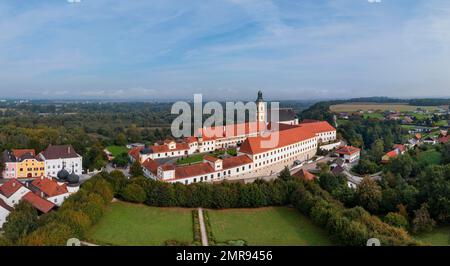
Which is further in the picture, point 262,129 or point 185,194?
point 262,129

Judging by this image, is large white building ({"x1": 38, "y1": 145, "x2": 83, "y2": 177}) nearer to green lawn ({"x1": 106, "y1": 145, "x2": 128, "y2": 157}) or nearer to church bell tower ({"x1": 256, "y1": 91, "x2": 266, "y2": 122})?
green lawn ({"x1": 106, "y1": 145, "x2": 128, "y2": 157})

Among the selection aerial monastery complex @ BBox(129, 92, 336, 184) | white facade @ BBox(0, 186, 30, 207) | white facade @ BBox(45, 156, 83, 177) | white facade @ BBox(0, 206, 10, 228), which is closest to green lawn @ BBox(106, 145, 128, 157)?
aerial monastery complex @ BBox(129, 92, 336, 184)

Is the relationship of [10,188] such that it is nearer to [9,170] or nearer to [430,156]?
[9,170]

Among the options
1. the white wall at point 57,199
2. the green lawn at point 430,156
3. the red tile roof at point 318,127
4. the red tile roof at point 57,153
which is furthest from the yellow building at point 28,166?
the green lawn at point 430,156

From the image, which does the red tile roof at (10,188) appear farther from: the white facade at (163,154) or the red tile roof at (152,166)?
the white facade at (163,154)
